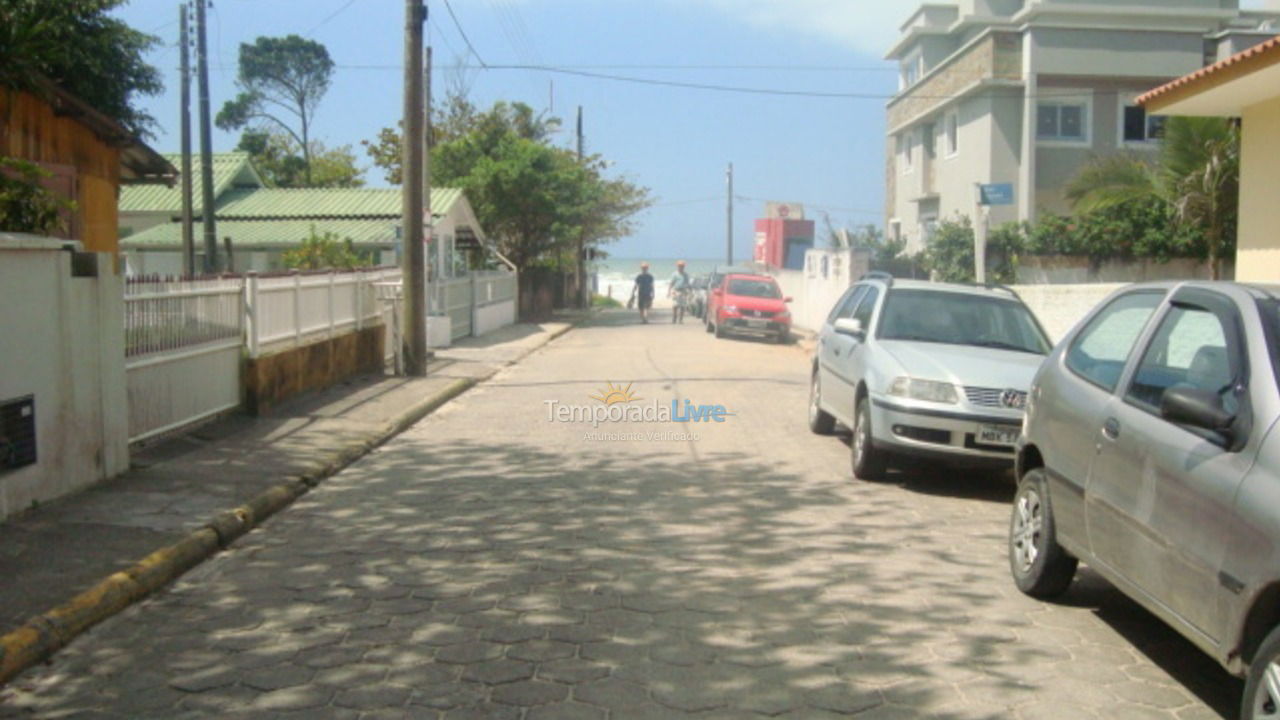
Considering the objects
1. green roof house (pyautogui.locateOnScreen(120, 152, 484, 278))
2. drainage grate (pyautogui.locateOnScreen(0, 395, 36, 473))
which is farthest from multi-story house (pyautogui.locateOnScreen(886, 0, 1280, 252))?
drainage grate (pyautogui.locateOnScreen(0, 395, 36, 473))

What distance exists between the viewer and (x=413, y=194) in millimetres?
16766

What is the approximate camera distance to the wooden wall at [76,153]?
12.9m

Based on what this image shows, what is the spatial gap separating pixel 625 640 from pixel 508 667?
624 mm

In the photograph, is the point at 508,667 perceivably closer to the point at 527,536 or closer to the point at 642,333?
the point at 527,536

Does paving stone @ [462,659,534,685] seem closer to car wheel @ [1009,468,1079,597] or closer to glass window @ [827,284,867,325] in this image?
car wheel @ [1009,468,1079,597]

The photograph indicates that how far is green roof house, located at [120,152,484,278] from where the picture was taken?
30547mm

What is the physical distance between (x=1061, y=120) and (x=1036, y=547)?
24658 mm

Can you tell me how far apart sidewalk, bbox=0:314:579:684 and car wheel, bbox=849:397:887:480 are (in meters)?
4.45

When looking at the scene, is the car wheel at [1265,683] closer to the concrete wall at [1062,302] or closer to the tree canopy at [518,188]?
the concrete wall at [1062,302]

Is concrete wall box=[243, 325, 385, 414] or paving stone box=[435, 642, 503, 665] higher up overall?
concrete wall box=[243, 325, 385, 414]

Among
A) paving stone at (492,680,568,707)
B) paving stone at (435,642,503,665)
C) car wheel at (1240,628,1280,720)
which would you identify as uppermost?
car wheel at (1240,628,1280,720)

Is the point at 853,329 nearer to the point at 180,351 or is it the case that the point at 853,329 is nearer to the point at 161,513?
the point at 161,513

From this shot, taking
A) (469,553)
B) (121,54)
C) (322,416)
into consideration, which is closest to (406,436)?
(322,416)

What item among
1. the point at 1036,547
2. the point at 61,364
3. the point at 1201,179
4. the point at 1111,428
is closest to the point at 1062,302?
the point at 1201,179
